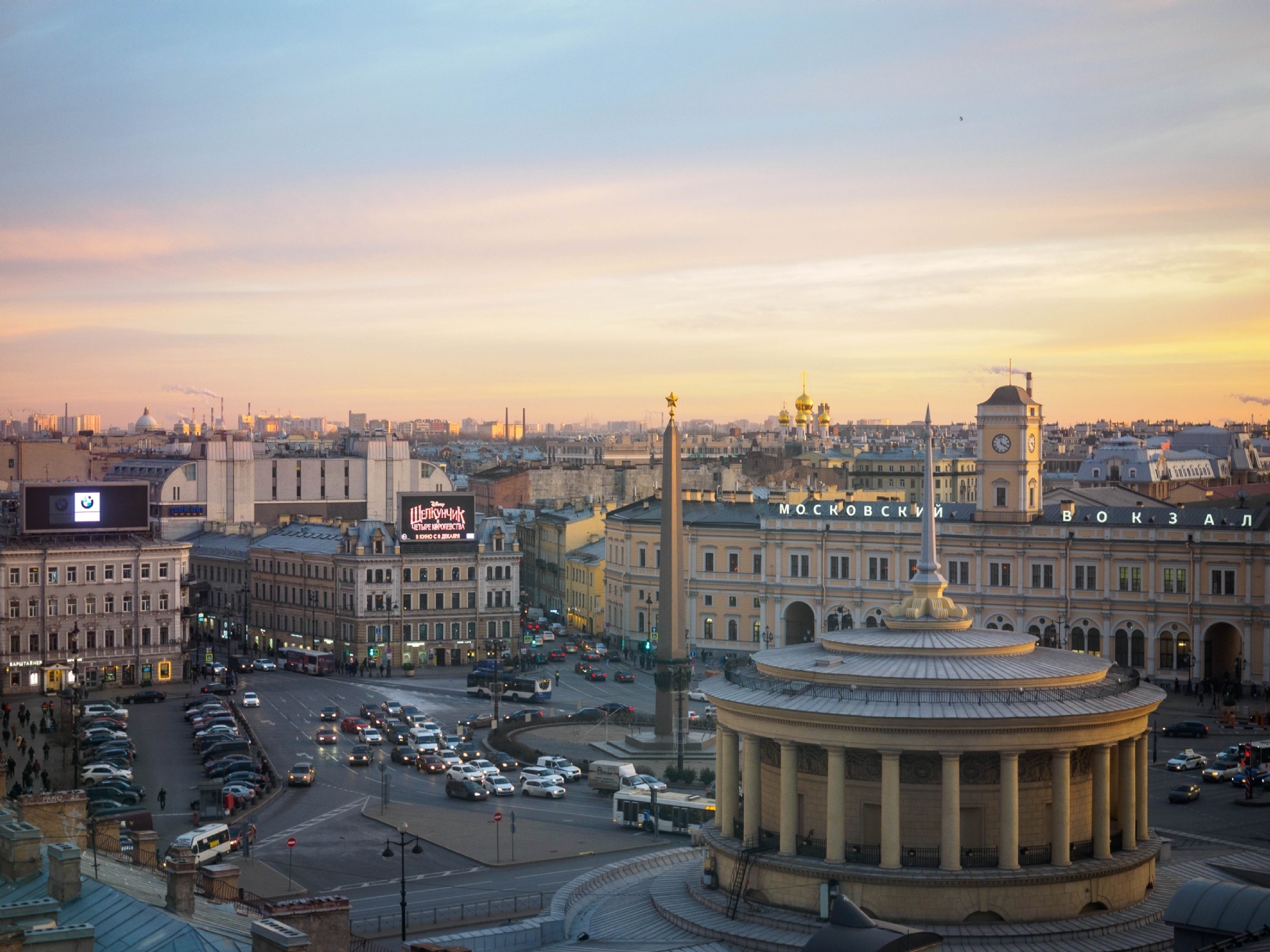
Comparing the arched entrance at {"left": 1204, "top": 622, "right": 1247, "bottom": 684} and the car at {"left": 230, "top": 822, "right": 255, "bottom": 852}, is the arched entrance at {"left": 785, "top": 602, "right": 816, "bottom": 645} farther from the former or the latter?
the car at {"left": 230, "top": 822, "right": 255, "bottom": 852}

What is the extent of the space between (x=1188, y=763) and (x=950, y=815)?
131 feet

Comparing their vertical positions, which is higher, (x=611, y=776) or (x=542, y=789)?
(x=611, y=776)

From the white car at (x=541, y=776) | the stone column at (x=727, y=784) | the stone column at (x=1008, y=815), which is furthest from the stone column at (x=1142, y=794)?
the white car at (x=541, y=776)

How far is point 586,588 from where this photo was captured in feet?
424

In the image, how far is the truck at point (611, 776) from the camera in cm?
6675

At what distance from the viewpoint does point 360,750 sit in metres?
76.7

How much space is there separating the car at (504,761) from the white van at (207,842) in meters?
17.2

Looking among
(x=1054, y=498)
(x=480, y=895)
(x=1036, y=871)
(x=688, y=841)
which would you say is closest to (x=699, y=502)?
(x=1054, y=498)

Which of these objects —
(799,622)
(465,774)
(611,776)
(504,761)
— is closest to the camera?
(465,774)

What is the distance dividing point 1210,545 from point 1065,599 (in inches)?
353

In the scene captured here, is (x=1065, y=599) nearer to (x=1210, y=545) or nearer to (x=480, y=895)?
(x=1210, y=545)

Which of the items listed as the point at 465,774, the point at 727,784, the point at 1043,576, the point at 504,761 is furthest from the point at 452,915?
the point at 1043,576

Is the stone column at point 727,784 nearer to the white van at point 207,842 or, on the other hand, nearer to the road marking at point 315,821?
the white van at point 207,842

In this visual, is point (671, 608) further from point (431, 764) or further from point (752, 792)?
point (752, 792)
